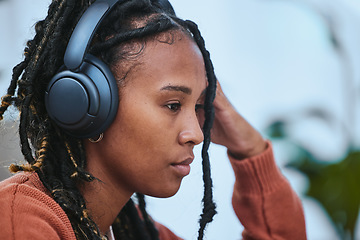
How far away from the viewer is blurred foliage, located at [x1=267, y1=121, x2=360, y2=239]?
1.85m

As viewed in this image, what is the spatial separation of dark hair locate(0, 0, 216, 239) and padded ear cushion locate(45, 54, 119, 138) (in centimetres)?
4

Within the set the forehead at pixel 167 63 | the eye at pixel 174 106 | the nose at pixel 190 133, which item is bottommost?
the nose at pixel 190 133

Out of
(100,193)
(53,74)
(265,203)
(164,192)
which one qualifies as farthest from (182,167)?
(265,203)

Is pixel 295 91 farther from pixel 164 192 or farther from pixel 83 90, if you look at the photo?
pixel 83 90

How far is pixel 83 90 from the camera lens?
804 mm

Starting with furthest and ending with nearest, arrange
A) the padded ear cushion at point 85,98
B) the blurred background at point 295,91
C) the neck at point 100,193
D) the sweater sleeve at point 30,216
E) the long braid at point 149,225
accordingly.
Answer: the blurred background at point 295,91 < the long braid at point 149,225 < the neck at point 100,193 < the padded ear cushion at point 85,98 < the sweater sleeve at point 30,216

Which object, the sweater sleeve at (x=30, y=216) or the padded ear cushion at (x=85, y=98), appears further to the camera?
the padded ear cushion at (x=85, y=98)

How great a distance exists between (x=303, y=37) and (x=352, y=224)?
0.84 meters

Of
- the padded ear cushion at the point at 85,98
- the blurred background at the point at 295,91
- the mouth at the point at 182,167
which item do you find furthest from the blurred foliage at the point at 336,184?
the padded ear cushion at the point at 85,98

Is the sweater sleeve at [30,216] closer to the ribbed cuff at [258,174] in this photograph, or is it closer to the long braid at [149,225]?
the long braid at [149,225]

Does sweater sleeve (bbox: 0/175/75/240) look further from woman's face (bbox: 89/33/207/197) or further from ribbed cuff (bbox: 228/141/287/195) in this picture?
ribbed cuff (bbox: 228/141/287/195)

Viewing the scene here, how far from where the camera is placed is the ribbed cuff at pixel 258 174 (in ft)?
4.08

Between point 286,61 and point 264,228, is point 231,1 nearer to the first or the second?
point 286,61

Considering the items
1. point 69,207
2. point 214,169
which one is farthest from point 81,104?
point 214,169
